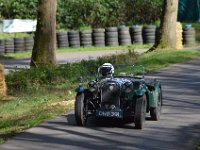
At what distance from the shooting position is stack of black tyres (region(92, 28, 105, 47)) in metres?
37.8

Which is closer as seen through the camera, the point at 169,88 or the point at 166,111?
the point at 166,111

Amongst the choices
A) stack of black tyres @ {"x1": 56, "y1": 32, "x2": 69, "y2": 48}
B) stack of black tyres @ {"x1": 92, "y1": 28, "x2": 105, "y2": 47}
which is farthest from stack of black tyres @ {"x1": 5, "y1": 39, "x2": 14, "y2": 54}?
stack of black tyres @ {"x1": 92, "y1": 28, "x2": 105, "y2": 47}

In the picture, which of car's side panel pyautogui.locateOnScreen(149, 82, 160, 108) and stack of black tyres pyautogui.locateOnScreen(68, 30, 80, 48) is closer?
car's side panel pyautogui.locateOnScreen(149, 82, 160, 108)

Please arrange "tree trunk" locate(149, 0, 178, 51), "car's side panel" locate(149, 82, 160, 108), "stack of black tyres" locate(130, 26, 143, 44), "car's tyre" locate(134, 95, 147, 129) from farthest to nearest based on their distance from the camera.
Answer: "stack of black tyres" locate(130, 26, 143, 44), "tree trunk" locate(149, 0, 178, 51), "car's side panel" locate(149, 82, 160, 108), "car's tyre" locate(134, 95, 147, 129)

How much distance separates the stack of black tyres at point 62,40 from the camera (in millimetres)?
38500

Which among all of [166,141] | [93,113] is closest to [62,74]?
[93,113]

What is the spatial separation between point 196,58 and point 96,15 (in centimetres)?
2029

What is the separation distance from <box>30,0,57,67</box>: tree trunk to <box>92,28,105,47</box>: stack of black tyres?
1665cm

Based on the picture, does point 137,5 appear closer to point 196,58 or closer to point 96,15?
point 96,15

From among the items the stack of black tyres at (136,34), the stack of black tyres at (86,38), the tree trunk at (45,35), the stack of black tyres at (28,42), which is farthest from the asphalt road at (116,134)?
the stack of black tyres at (28,42)

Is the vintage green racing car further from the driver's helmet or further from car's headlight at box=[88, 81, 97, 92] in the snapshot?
the driver's helmet

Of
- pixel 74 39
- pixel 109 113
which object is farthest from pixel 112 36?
pixel 109 113

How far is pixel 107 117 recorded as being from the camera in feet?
35.6

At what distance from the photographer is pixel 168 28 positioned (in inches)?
1072
